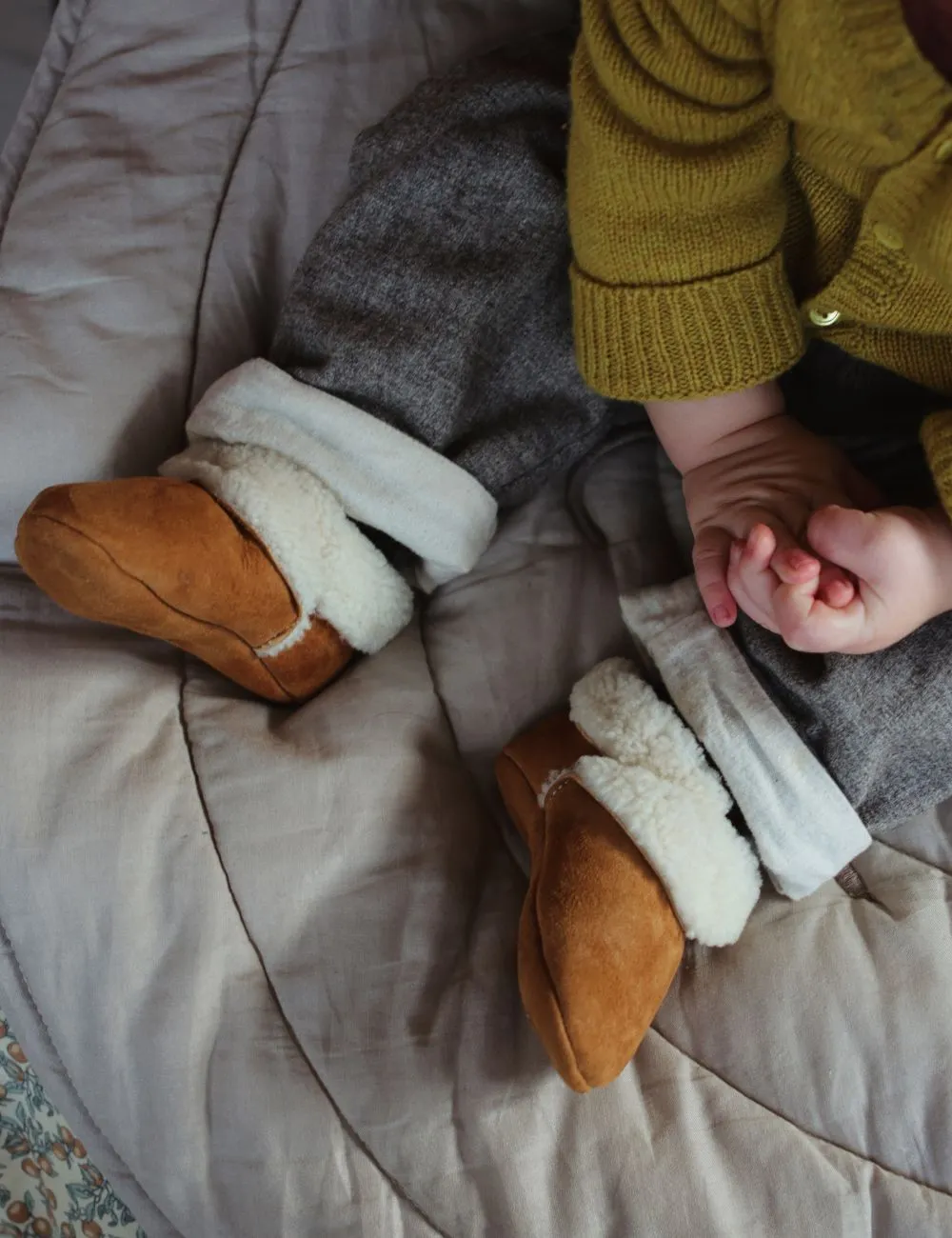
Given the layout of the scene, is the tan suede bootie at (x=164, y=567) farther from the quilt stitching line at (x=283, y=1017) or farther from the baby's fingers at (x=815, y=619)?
the baby's fingers at (x=815, y=619)

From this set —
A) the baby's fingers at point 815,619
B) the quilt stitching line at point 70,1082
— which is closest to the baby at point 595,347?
the baby's fingers at point 815,619

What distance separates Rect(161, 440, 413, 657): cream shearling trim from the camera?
27.1 inches

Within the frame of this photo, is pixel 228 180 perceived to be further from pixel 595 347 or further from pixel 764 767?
pixel 764 767

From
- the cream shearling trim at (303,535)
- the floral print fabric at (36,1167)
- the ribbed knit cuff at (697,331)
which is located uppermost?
the ribbed knit cuff at (697,331)

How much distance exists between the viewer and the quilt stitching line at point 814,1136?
1.96 feet

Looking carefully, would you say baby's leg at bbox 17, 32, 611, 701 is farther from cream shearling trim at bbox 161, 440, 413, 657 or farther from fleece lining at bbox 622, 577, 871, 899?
fleece lining at bbox 622, 577, 871, 899

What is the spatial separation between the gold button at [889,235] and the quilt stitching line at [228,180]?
47 centimetres

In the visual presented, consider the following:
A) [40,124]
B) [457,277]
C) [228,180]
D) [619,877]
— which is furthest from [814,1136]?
[40,124]

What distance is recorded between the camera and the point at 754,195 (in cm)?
62

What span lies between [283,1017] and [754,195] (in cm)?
53

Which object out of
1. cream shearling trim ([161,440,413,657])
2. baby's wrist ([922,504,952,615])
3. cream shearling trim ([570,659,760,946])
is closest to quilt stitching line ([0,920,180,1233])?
cream shearling trim ([161,440,413,657])

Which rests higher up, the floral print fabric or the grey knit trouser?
the grey knit trouser

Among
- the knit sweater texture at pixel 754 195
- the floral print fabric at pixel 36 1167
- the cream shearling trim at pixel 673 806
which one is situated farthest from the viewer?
the floral print fabric at pixel 36 1167

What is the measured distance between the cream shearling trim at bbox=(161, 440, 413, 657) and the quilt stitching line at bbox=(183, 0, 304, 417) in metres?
0.10
